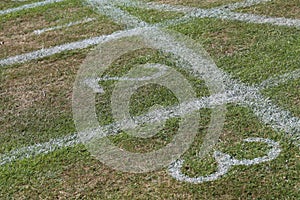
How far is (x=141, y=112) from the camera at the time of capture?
16.6 feet

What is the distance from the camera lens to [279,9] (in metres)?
6.65

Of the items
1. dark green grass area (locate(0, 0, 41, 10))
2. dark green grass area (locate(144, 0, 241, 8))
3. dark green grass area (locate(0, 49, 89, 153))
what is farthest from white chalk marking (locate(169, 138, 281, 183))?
dark green grass area (locate(0, 0, 41, 10))

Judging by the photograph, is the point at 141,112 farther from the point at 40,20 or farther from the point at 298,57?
the point at 40,20

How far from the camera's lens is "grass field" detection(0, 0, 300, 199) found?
430cm

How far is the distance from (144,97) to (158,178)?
1091 mm

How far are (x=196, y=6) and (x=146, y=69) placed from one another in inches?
62.1

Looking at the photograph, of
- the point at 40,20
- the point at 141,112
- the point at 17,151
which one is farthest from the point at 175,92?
the point at 40,20

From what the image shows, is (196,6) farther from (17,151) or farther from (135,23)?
(17,151)

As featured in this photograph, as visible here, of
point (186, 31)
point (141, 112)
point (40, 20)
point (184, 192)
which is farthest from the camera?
point (40, 20)

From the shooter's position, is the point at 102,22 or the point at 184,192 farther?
the point at 102,22

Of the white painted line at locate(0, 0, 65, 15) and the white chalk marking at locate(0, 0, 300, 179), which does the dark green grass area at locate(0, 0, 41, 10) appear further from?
the white chalk marking at locate(0, 0, 300, 179)

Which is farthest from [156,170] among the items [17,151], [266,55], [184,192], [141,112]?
[266,55]

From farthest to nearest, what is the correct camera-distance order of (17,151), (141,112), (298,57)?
(298,57), (141,112), (17,151)

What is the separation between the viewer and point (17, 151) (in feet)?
15.5
